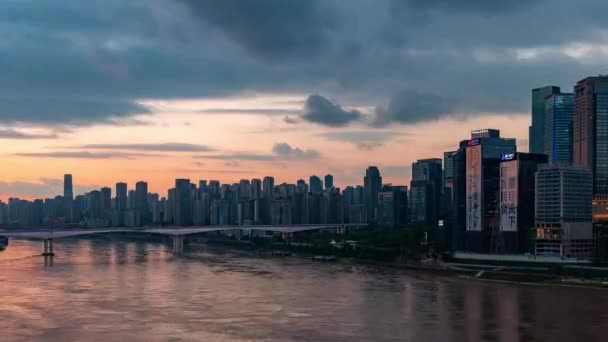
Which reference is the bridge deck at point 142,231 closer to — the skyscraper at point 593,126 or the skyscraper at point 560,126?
the skyscraper at point 560,126

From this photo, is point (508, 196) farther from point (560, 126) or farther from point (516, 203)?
point (560, 126)

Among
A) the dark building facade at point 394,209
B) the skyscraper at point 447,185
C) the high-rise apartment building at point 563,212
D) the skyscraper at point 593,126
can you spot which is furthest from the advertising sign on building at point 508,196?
the dark building facade at point 394,209

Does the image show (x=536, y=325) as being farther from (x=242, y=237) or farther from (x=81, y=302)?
(x=242, y=237)

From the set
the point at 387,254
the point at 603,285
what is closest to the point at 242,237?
the point at 387,254

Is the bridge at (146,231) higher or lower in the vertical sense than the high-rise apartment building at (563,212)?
lower

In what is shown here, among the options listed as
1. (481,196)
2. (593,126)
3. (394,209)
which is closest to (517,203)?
(481,196)

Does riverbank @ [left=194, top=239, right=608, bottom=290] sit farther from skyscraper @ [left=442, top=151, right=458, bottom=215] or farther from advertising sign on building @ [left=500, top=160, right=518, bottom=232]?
skyscraper @ [left=442, top=151, right=458, bottom=215]

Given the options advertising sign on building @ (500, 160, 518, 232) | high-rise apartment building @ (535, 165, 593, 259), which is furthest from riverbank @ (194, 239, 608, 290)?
advertising sign on building @ (500, 160, 518, 232)
